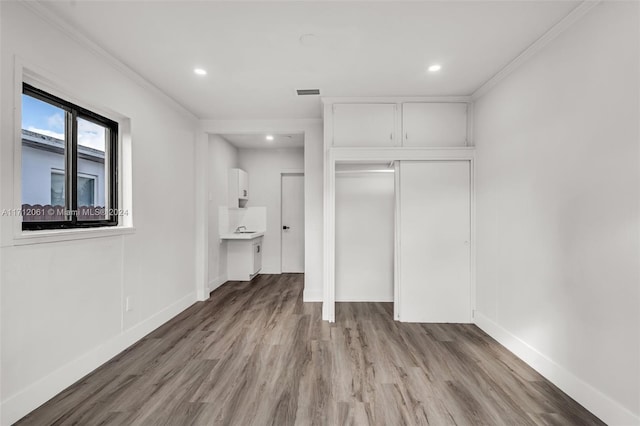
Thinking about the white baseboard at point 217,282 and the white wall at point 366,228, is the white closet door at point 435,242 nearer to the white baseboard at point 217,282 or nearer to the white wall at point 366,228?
the white wall at point 366,228

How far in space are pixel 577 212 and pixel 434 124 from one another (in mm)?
1911

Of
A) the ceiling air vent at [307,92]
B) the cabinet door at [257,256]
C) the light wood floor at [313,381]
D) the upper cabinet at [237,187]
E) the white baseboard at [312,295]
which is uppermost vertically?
the ceiling air vent at [307,92]

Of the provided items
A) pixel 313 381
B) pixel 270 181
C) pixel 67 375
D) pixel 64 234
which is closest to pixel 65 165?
pixel 64 234

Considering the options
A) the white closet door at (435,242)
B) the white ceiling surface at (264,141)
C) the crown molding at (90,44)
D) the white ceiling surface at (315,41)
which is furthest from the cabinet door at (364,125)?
the crown molding at (90,44)

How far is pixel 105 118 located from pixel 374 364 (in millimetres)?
3207

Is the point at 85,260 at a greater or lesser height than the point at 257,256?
greater

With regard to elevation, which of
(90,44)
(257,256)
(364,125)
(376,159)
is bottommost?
(257,256)

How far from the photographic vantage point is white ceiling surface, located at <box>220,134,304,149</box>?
5372mm

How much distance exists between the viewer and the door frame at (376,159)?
11.7 ft

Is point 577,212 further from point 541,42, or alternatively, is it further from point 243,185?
point 243,185

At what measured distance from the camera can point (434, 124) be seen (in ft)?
12.0

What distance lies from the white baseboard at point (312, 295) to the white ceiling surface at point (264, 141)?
8.55 ft

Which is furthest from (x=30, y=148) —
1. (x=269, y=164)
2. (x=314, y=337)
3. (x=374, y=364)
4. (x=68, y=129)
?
(x=269, y=164)

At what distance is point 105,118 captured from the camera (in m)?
2.77
